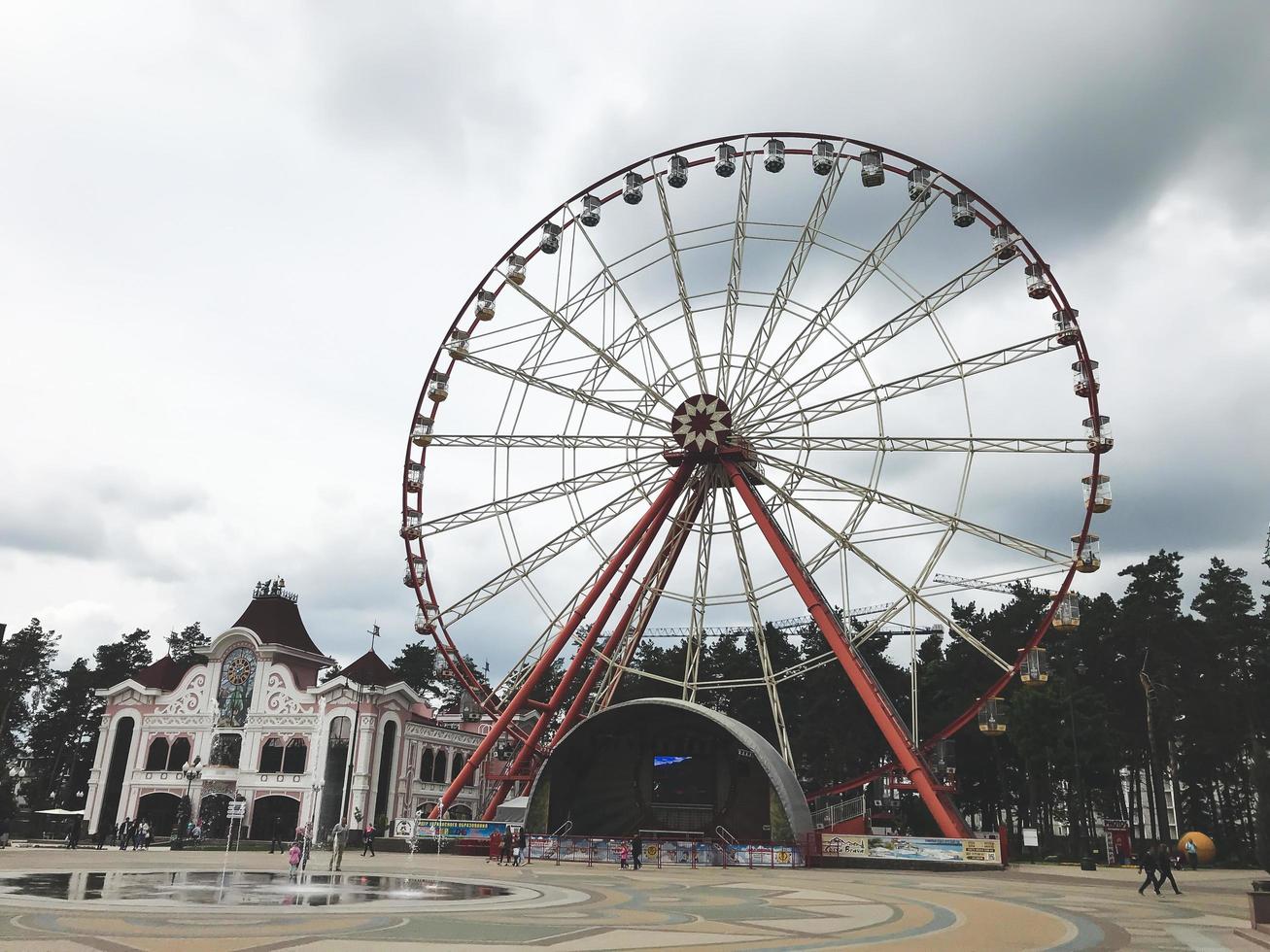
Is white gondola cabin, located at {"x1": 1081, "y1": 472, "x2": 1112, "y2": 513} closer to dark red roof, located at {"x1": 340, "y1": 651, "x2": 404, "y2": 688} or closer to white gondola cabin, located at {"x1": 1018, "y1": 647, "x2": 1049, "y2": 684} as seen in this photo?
white gondola cabin, located at {"x1": 1018, "y1": 647, "x2": 1049, "y2": 684}

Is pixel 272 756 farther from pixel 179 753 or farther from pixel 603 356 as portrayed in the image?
pixel 603 356

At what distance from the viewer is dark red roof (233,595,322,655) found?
2441 inches

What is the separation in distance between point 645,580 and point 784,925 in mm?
22432

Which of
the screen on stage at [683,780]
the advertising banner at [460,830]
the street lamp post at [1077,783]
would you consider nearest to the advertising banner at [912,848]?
the screen on stage at [683,780]

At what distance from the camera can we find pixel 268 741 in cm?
5797

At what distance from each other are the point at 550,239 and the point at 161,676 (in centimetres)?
4332

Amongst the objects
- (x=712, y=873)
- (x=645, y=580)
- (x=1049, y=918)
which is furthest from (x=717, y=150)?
(x=1049, y=918)

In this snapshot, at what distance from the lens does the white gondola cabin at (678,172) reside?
3497cm

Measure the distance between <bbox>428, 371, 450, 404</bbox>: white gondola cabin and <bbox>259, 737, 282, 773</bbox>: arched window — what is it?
1203 inches

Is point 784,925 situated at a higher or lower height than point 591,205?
lower

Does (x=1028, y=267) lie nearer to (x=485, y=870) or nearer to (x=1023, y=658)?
(x=1023, y=658)

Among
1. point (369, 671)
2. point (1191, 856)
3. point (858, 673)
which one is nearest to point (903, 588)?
point (858, 673)

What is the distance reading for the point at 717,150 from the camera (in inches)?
1345

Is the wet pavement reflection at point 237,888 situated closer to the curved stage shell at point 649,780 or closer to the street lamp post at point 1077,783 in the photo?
the curved stage shell at point 649,780
